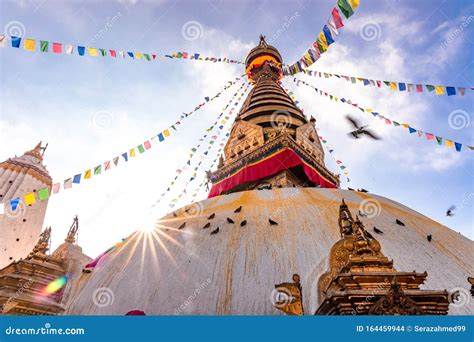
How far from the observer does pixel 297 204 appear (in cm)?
865

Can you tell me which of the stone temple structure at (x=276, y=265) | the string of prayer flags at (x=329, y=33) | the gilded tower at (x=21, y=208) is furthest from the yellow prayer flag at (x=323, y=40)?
the gilded tower at (x=21, y=208)

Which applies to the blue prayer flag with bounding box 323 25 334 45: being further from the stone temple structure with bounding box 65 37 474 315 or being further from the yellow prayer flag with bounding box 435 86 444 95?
the stone temple structure with bounding box 65 37 474 315

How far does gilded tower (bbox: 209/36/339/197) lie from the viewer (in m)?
14.0

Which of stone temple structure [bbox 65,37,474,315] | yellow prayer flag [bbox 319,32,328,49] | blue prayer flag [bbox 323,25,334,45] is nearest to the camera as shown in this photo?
stone temple structure [bbox 65,37,474,315]

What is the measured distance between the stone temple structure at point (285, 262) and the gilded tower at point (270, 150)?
157 inches

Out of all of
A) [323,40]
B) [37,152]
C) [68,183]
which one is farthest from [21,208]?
[323,40]

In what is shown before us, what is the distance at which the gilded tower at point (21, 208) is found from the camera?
24000 millimetres

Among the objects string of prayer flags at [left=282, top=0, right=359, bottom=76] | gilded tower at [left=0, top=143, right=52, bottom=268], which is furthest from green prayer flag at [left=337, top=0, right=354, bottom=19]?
gilded tower at [left=0, top=143, right=52, bottom=268]

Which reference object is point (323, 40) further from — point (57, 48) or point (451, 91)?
point (57, 48)

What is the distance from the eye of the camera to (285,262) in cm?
622

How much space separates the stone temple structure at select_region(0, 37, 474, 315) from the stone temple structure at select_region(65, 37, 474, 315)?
2cm

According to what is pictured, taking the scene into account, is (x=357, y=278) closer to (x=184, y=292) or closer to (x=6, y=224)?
(x=184, y=292)

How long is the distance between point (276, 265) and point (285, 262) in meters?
0.19

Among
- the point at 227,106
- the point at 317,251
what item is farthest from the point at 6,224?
the point at 317,251
